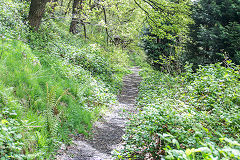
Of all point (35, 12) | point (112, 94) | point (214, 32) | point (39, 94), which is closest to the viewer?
point (39, 94)

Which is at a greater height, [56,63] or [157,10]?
[157,10]

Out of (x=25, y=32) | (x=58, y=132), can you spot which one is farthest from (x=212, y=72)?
(x=25, y=32)

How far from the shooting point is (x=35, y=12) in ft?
26.1

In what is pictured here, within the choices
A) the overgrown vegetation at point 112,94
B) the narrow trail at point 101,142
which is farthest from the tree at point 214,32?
the narrow trail at point 101,142

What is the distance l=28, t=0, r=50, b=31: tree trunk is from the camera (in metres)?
7.88

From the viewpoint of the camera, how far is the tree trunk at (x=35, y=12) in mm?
7883

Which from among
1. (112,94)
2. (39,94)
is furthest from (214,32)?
(39,94)

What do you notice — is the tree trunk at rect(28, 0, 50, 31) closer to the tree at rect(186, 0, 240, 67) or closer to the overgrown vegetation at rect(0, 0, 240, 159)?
the overgrown vegetation at rect(0, 0, 240, 159)

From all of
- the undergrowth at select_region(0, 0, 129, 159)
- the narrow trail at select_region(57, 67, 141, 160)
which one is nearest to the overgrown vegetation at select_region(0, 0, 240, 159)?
the undergrowth at select_region(0, 0, 129, 159)

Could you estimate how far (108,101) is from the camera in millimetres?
7531

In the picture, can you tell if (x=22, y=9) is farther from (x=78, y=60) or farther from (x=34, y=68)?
(x=34, y=68)

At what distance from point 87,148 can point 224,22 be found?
1232cm

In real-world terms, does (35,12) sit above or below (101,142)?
above

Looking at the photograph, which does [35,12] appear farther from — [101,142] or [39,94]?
[101,142]
